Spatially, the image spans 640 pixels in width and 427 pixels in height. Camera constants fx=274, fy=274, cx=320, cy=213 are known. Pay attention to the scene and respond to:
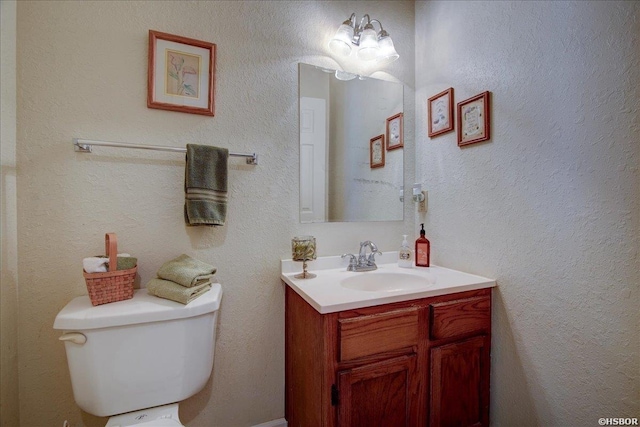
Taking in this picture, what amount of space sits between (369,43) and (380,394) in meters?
1.58

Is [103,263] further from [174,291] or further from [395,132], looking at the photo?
[395,132]

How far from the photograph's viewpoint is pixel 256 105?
1.29 meters

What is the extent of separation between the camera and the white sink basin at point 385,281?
1292 millimetres

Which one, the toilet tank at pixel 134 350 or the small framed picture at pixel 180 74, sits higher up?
the small framed picture at pixel 180 74

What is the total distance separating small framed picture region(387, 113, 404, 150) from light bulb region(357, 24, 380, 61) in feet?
1.15

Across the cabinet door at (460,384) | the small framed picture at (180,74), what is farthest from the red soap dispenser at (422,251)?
the small framed picture at (180,74)

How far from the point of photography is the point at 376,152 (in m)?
1.55

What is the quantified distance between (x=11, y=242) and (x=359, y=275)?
1.32m

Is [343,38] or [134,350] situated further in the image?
[343,38]

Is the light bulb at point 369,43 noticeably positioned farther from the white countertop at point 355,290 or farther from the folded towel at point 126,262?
the folded towel at point 126,262

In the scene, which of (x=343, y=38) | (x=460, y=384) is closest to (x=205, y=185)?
(x=343, y=38)

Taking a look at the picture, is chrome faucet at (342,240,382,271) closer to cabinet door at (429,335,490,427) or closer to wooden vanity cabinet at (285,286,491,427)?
wooden vanity cabinet at (285,286,491,427)

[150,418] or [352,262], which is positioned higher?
[352,262]

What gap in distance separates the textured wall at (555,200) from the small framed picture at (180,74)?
117 cm
